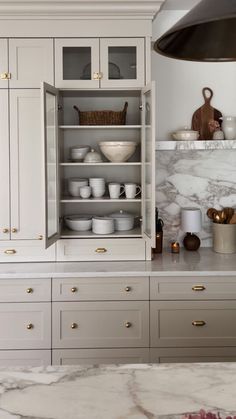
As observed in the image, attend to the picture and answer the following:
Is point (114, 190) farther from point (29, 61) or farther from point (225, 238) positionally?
point (29, 61)

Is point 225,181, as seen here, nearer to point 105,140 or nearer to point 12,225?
point 105,140

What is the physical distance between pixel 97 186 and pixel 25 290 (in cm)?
86

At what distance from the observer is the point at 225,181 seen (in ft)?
12.6

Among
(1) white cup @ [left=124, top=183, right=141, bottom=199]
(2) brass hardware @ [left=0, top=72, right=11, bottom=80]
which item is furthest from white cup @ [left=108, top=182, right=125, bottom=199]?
(2) brass hardware @ [left=0, top=72, right=11, bottom=80]

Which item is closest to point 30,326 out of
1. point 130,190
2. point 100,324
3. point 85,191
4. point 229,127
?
point 100,324

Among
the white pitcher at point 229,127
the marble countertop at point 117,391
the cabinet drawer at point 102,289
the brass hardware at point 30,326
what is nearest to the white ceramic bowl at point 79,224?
the cabinet drawer at point 102,289

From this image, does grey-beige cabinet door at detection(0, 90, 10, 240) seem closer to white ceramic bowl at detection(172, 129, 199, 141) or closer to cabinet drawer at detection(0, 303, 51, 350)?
cabinet drawer at detection(0, 303, 51, 350)

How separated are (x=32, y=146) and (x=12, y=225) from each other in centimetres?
52

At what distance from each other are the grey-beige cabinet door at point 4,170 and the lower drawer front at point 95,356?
0.83 metres

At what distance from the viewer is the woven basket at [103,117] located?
11.2 feet

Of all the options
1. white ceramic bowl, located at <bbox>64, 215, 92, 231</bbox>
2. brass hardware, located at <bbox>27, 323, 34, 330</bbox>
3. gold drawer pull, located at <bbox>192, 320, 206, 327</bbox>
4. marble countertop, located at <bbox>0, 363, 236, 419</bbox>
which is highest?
white ceramic bowl, located at <bbox>64, 215, 92, 231</bbox>

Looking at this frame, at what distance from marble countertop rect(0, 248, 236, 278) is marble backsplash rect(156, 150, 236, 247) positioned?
1.47ft

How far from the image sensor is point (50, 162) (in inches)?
124

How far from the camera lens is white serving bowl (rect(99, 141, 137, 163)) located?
338cm
